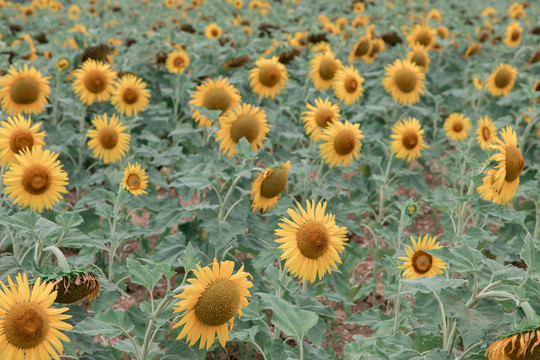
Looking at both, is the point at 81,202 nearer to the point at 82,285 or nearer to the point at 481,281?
the point at 82,285

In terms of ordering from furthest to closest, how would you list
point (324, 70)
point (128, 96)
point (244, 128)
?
point (324, 70) → point (128, 96) → point (244, 128)

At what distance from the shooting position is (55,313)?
155cm

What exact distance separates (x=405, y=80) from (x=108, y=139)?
259 centimetres

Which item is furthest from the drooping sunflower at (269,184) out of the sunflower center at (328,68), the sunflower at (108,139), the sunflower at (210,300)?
the sunflower center at (328,68)

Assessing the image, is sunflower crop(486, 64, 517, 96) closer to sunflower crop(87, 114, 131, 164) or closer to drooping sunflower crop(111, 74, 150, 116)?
drooping sunflower crop(111, 74, 150, 116)

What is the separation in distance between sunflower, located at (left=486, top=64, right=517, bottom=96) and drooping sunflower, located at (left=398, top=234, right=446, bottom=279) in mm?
3106

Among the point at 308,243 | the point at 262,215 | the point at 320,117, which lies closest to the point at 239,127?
the point at 262,215

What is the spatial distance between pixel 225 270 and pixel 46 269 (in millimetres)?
736

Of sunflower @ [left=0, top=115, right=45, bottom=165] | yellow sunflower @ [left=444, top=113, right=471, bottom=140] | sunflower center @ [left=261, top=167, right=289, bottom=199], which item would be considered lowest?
yellow sunflower @ [left=444, top=113, right=471, bottom=140]

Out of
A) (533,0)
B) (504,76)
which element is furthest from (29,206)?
(533,0)

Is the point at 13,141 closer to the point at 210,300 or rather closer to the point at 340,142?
the point at 210,300

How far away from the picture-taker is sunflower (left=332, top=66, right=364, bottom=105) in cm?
424

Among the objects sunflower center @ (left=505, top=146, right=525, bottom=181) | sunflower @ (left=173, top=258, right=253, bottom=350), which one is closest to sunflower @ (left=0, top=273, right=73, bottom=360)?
sunflower @ (left=173, top=258, right=253, bottom=350)

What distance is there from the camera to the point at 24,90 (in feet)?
11.1
